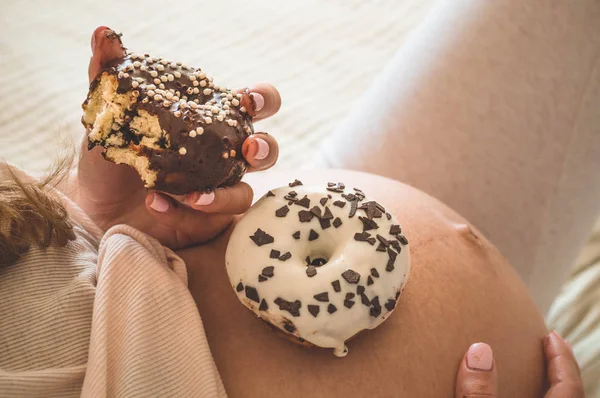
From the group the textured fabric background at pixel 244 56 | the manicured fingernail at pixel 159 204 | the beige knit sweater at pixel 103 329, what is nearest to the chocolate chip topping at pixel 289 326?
the beige knit sweater at pixel 103 329

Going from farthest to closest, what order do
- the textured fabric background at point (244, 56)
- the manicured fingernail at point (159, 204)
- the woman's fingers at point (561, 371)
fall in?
the textured fabric background at point (244, 56)
the woman's fingers at point (561, 371)
the manicured fingernail at point (159, 204)

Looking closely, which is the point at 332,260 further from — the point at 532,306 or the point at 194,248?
the point at 532,306

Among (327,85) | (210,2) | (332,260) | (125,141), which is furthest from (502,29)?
(210,2)

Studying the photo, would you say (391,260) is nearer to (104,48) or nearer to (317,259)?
(317,259)

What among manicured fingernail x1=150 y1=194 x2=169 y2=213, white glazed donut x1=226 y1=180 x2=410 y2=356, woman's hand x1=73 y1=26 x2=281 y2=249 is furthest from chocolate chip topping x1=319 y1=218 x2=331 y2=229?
manicured fingernail x1=150 y1=194 x2=169 y2=213

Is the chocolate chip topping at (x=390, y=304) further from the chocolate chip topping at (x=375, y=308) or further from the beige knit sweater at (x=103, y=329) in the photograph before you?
the beige knit sweater at (x=103, y=329)
